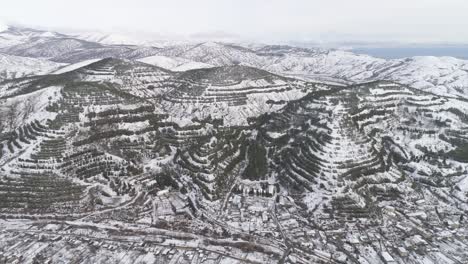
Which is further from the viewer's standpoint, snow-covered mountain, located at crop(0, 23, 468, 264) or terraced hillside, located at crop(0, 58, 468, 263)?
terraced hillside, located at crop(0, 58, 468, 263)

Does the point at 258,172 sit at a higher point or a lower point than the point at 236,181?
higher

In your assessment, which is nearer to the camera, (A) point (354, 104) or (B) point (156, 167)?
(B) point (156, 167)

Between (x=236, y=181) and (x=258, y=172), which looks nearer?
(x=236, y=181)

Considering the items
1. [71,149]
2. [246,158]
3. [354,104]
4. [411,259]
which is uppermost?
[354,104]

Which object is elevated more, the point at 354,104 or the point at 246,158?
the point at 354,104

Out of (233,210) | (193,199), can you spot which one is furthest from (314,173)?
(193,199)

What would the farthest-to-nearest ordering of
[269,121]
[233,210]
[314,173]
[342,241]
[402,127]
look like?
[269,121] < [402,127] < [314,173] < [233,210] < [342,241]

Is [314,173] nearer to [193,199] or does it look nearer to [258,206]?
[258,206]

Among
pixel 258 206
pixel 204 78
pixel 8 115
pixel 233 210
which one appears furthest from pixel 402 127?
pixel 8 115

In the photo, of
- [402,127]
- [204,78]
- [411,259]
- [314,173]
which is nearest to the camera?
[411,259]

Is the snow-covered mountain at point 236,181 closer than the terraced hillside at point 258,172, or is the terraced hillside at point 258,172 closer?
the snow-covered mountain at point 236,181
